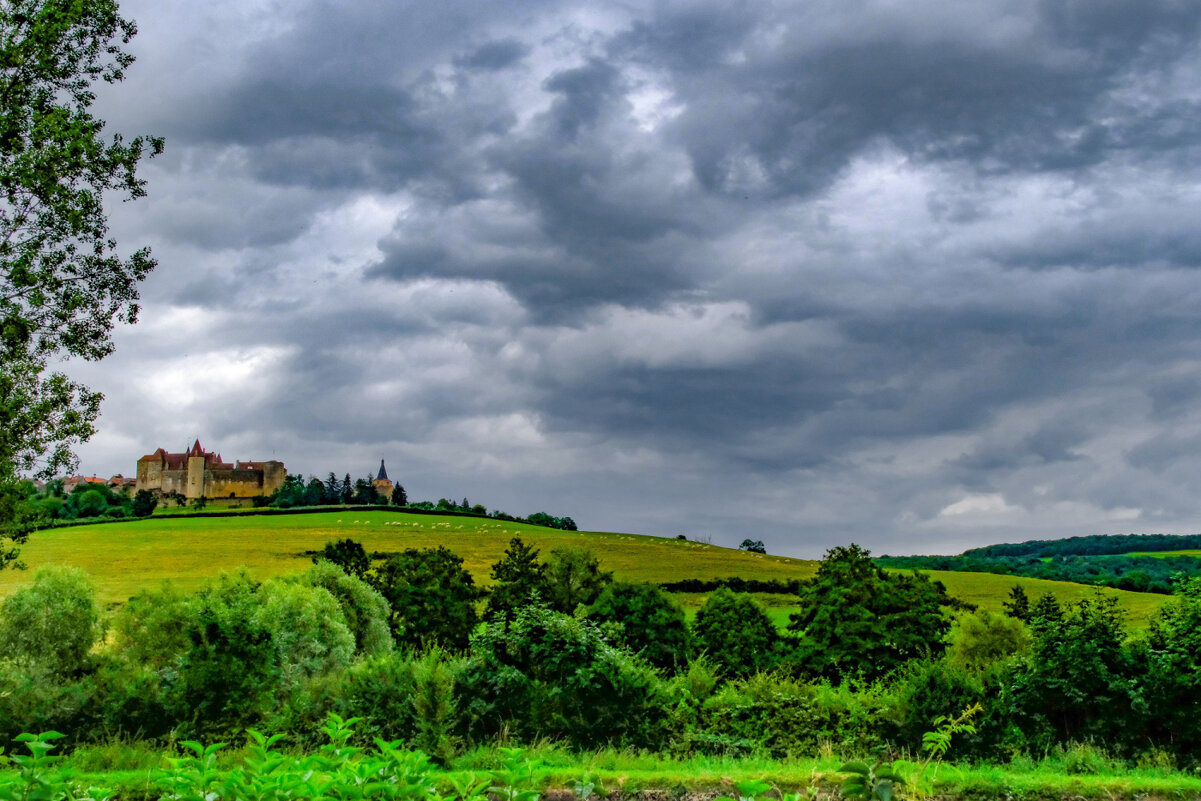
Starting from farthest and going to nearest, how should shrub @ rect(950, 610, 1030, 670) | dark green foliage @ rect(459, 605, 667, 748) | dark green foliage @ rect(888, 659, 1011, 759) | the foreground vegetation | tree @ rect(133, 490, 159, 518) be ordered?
tree @ rect(133, 490, 159, 518) < shrub @ rect(950, 610, 1030, 670) < dark green foliage @ rect(888, 659, 1011, 759) < dark green foliage @ rect(459, 605, 667, 748) < the foreground vegetation

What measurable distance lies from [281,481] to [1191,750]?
517 feet

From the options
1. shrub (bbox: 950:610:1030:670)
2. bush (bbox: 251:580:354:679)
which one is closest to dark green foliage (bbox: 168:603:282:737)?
bush (bbox: 251:580:354:679)

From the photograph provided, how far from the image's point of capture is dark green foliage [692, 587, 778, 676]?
35.9m

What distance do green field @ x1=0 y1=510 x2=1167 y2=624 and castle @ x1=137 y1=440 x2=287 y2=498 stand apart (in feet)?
200

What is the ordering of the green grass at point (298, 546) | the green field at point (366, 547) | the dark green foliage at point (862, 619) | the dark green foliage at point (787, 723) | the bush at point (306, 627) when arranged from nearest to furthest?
the dark green foliage at point (787, 723) < the bush at point (306, 627) < the dark green foliage at point (862, 619) < the green field at point (366, 547) < the green grass at point (298, 546)

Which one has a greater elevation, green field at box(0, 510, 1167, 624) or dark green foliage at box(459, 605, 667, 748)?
dark green foliage at box(459, 605, 667, 748)

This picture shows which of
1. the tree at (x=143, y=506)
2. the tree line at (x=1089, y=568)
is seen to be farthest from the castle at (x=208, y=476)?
the tree line at (x=1089, y=568)

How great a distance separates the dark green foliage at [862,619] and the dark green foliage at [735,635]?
4.58 m

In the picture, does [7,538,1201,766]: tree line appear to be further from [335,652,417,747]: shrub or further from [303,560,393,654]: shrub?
[303,560,393,654]: shrub

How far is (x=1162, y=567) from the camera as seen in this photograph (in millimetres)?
86625

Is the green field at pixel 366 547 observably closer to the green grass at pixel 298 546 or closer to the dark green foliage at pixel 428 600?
the green grass at pixel 298 546

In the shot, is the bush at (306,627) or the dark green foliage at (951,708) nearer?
the dark green foliage at (951,708)

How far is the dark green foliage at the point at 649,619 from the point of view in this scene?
3466 cm

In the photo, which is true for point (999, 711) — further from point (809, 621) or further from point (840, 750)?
point (809, 621)
